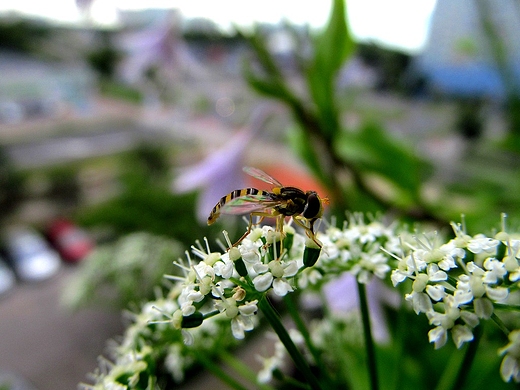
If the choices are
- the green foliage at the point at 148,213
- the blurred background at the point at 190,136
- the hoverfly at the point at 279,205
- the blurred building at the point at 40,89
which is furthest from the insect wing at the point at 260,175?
the blurred building at the point at 40,89

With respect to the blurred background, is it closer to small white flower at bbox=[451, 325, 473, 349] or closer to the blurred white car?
the blurred white car

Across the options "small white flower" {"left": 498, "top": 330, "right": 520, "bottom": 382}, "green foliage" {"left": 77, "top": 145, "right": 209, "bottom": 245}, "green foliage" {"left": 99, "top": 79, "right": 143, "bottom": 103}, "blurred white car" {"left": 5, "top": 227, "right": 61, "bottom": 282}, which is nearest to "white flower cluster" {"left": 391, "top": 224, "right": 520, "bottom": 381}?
"small white flower" {"left": 498, "top": 330, "right": 520, "bottom": 382}

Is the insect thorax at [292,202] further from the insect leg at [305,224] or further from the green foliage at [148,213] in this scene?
the green foliage at [148,213]

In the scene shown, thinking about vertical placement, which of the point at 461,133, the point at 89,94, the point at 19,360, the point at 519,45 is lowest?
the point at 19,360

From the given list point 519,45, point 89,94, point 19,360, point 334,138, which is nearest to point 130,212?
point 19,360

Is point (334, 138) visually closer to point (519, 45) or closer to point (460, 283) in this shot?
point (460, 283)
